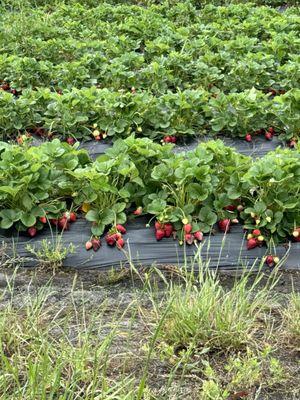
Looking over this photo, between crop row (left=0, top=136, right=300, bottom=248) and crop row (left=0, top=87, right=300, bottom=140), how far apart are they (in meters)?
1.14

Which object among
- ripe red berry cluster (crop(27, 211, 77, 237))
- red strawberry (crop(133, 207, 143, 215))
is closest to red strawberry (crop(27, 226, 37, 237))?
ripe red berry cluster (crop(27, 211, 77, 237))

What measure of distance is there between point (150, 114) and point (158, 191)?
136cm

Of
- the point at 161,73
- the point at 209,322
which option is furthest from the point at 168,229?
the point at 161,73

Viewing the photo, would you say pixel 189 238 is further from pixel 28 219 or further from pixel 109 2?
pixel 109 2

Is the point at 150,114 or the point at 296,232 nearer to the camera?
the point at 296,232

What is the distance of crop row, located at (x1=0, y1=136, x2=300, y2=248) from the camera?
142 inches

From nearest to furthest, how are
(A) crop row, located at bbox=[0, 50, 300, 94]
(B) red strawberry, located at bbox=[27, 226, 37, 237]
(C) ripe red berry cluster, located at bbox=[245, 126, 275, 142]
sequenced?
(B) red strawberry, located at bbox=[27, 226, 37, 237]
(C) ripe red berry cluster, located at bbox=[245, 126, 275, 142]
(A) crop row, located at bbox=[0, 50, 300, 94]

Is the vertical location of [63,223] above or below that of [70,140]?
below

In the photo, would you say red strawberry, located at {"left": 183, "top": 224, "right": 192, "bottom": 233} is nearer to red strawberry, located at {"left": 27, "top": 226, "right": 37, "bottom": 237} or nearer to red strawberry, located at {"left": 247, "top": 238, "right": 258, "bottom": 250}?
red strawberry, located at {"left": 247, "top": 238, "right": 258, "bottom": 250}

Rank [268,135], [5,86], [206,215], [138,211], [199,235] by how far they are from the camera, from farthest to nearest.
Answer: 1. [5,86]
2. [268,135]
3. [138,211]
4. [206,215]
5. [199,235]

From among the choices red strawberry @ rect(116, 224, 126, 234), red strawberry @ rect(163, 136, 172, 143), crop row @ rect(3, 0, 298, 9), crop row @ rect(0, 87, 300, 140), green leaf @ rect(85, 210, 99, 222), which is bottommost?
red strawberry @ rect(116, 224, 126, 234)

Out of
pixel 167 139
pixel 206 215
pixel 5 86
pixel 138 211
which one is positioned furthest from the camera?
pixel 5 86

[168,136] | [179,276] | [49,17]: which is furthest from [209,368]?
[49,17]

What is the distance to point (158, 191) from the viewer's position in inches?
154
